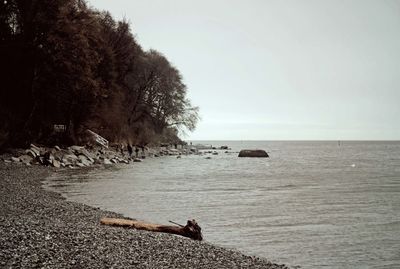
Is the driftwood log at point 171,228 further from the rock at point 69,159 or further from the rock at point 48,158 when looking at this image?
the rock at point 69,159

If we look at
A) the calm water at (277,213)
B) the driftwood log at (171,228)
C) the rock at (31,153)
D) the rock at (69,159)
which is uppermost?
the rock at (31,153)

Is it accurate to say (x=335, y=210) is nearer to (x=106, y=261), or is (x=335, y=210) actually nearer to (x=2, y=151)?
(x=106, y=261)

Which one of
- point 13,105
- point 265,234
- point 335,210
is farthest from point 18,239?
point 13,105

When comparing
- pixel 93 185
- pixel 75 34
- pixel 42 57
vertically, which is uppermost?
pixel 75 34

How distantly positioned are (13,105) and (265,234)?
3197 cm

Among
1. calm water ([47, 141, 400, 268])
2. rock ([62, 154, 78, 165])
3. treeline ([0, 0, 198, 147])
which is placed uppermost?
treeline ([0, 0, 198, 147])

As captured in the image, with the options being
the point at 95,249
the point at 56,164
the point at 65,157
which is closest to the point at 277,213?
the point at 95,249

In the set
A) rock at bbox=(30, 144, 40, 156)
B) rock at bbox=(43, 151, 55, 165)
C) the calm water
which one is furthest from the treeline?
the calm water

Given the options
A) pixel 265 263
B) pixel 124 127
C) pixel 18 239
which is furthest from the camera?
pixel 124 127

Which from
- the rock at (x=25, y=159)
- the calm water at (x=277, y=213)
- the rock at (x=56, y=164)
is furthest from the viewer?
the rock at (x=56, y=164)

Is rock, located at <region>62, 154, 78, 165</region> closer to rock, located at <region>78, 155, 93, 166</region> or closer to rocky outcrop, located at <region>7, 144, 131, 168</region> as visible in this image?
rocky outcrop, located at <region>7, 144, 131, 168</region>

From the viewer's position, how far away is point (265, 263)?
35.6ft

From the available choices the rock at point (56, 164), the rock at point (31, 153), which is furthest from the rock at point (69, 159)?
the rock at point (31, 153)

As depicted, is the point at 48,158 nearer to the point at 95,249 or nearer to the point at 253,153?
the point at 95,249
